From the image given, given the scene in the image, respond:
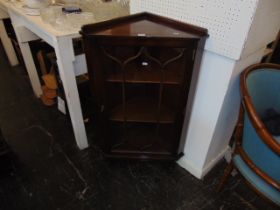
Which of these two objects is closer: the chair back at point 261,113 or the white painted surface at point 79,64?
the chair back at point 261,113

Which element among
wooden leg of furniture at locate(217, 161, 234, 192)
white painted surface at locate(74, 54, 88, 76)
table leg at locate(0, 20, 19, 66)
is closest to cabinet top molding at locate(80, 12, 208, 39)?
white painted surface at locate(74, 54, 88, 76)

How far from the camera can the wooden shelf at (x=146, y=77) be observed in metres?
1.13

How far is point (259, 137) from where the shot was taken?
881mm

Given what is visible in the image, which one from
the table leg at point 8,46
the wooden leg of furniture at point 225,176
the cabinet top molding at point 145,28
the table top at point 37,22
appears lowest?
the wooden leg of furniture at point 225,176

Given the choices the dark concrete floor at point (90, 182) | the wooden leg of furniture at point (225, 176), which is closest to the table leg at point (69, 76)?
the dark concrete floor at point (90, 182)

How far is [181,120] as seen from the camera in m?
1.24

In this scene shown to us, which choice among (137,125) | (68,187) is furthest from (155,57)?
(68,187)

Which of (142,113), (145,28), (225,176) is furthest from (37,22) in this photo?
(225,176)

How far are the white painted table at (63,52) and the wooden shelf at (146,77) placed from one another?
0.32 metres

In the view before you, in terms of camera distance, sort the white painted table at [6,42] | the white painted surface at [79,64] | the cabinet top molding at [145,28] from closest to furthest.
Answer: the cabinet top molding at [145,28], the white painted surface at [79,64], the white painted table at [6,42]

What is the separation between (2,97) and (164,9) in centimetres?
192

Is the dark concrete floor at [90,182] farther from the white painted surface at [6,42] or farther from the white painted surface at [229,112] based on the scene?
the white painted surface at [6,42]

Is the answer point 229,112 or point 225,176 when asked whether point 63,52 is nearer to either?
point 229,112

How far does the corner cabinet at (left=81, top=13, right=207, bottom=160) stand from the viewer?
0.99 m
